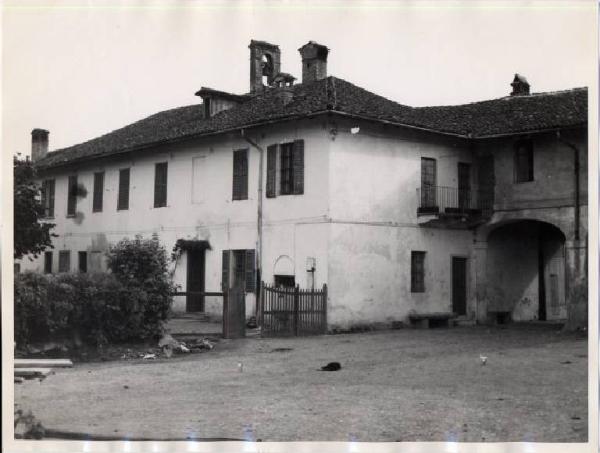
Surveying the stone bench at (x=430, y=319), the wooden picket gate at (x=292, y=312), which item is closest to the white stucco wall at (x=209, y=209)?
the wooden picket gate at (x=292, y=312)

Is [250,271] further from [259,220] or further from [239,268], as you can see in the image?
[259,220]

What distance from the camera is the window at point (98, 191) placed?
2762cm

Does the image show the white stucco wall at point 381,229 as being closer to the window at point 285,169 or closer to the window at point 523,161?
the window at point 285,169

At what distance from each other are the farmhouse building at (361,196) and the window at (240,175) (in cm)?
6

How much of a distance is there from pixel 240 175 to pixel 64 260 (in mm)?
9980

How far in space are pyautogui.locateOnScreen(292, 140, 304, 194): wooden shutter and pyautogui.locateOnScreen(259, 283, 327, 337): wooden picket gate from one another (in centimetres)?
291

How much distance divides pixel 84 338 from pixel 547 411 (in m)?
8.68

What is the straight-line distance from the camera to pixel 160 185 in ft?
82.6

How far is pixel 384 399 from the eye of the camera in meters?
10.5

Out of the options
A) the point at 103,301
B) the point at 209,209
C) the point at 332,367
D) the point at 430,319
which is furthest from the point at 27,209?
the point at 430,319

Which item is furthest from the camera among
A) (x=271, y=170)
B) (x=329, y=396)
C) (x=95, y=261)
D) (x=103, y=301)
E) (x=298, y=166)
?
(x=95, y=261)

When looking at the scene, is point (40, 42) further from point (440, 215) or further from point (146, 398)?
point (440, 215)

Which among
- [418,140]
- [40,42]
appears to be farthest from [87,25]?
[418,140]

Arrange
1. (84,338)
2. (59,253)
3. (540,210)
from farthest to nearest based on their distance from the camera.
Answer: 1. (59,253)
2. (540,210)
3. (84,338)
